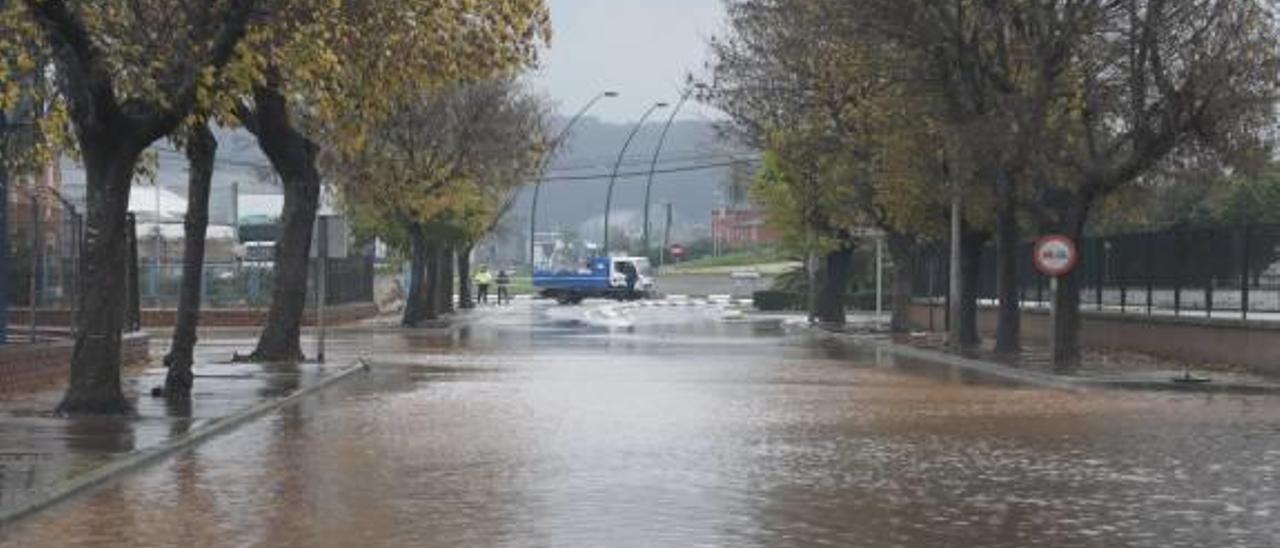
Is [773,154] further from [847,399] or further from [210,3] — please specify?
[210,3]

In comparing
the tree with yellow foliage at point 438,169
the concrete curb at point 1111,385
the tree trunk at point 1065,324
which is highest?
the tree with yellow foliage at point 438,169

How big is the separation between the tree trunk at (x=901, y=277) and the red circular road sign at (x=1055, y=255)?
16.1 meters

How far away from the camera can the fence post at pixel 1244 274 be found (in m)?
29.3

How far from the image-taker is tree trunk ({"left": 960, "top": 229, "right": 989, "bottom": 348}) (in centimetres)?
3683

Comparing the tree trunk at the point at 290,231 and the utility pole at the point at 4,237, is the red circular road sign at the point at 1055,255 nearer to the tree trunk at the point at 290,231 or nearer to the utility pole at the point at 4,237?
the tree trunk at the point at 290,231

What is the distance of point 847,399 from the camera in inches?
907

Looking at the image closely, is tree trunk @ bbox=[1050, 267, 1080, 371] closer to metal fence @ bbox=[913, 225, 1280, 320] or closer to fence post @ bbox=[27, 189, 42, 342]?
metal fence @ bbox=[913, 225, 1280, 320]

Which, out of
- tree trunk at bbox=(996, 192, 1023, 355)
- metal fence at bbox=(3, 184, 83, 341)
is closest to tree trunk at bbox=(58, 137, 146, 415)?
metal fence at bbox=(3, 184, 83, 341)

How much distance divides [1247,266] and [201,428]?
61.8 feet

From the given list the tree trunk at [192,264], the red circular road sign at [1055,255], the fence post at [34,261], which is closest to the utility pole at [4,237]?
the fence post at [34,261]

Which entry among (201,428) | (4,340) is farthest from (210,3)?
(4,340)

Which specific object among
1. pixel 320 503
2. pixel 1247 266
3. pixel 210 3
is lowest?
pixel 320 503

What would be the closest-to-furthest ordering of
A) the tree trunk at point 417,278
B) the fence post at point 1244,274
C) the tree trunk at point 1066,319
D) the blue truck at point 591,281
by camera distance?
the fence post at point 1244,274
the tree trunk at point 1066,319
the tree trunk at point 417,278
the blue truck at point 591,281

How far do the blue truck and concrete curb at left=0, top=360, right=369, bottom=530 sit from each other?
67.6 m
